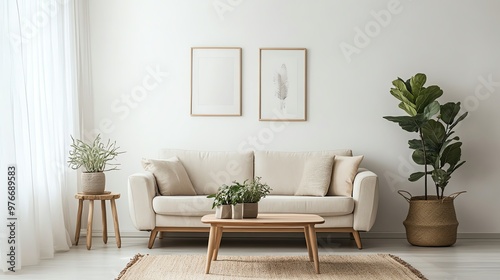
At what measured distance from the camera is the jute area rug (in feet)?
16.7

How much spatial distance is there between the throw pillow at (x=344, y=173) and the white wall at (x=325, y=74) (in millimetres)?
490

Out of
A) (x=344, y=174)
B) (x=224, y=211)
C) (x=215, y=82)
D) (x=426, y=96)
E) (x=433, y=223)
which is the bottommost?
(x=433, y=223)

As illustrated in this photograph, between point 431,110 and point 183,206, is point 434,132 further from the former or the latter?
point 183,206

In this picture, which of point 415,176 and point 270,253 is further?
point 415,176

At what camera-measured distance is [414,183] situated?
727 centimetres

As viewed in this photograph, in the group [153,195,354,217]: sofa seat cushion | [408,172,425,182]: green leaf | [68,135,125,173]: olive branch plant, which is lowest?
[153,195,354,217]: sofa seat cushion

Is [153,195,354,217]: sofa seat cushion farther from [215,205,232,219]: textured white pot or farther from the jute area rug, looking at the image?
[215,205,232,219]: textured white pot

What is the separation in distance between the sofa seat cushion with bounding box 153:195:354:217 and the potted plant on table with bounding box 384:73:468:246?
30.8 inches

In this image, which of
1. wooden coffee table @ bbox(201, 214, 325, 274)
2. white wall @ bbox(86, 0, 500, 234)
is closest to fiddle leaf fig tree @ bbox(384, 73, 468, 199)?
white wall @ bbox(86, 0, 500, 234)

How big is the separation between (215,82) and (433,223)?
253 cm

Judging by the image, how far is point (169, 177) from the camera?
6.59 metres

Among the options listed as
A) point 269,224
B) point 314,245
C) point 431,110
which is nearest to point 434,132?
point 431,110

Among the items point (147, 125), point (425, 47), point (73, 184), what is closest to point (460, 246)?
point (425, 47)

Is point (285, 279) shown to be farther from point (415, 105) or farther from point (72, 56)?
point (72, 56)
